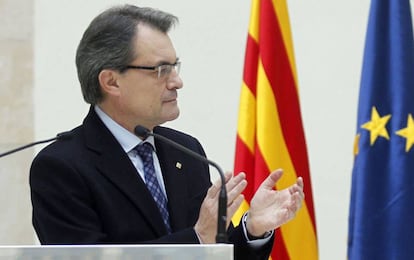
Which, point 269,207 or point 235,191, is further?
point 269,207

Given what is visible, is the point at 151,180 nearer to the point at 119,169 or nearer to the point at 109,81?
the point at 119,169

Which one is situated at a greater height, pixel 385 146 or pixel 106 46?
pixel 106 46

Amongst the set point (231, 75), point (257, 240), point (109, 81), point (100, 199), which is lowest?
point (257, 240)

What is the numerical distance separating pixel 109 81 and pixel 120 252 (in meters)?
0.98

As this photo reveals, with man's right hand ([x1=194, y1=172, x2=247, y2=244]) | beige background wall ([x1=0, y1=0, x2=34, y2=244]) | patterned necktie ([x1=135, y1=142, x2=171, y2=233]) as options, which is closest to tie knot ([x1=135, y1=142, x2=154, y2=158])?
patterned necktie ([x1=135, y1=142, x2=171, y2=233])

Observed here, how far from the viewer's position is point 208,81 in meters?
4.82

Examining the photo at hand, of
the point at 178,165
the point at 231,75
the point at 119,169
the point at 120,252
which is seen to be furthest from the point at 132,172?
the point at 231,75

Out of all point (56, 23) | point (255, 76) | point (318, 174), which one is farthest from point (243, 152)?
point (56, 23)

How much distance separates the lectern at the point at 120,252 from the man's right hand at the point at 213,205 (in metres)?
0.63

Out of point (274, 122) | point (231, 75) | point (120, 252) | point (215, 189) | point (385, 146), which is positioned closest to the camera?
point (120, 252)

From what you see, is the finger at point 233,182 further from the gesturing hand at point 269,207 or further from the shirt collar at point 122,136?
the shirt collar at point 122,136

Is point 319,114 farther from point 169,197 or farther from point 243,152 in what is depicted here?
point 169,197

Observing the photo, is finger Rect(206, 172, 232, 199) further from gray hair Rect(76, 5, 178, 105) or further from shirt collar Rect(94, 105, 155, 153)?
gray hair Rect(76, 5, 178, 105)

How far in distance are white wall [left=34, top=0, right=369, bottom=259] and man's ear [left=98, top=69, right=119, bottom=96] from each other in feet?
5.95
